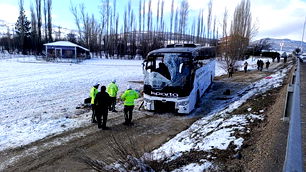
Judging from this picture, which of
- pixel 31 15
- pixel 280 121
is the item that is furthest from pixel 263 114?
pixel 31 15

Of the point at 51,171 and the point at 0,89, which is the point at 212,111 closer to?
the point at 51,171

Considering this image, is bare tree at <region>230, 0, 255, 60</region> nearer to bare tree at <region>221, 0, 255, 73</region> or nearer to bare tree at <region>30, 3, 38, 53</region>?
bare tree at <region>221, 0, 255, 73</region>

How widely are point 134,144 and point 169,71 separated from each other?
6.91 metres

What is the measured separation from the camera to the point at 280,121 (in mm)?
6895

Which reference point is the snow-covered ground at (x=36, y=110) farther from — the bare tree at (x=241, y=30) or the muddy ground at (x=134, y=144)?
the bare tree at (x=241, y=30)

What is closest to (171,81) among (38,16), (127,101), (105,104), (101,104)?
(127,101)

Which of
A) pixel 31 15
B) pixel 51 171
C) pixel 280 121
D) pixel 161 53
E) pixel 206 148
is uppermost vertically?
pixel 31 15

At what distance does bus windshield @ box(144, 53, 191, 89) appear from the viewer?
1303cm

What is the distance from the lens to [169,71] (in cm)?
1323

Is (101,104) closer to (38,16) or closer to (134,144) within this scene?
(134,144)

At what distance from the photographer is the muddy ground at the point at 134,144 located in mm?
5174

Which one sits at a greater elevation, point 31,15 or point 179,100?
point 31,15

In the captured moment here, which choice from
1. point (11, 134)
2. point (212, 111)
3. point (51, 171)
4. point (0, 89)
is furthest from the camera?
point (0, 89)

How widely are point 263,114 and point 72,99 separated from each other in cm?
1215
